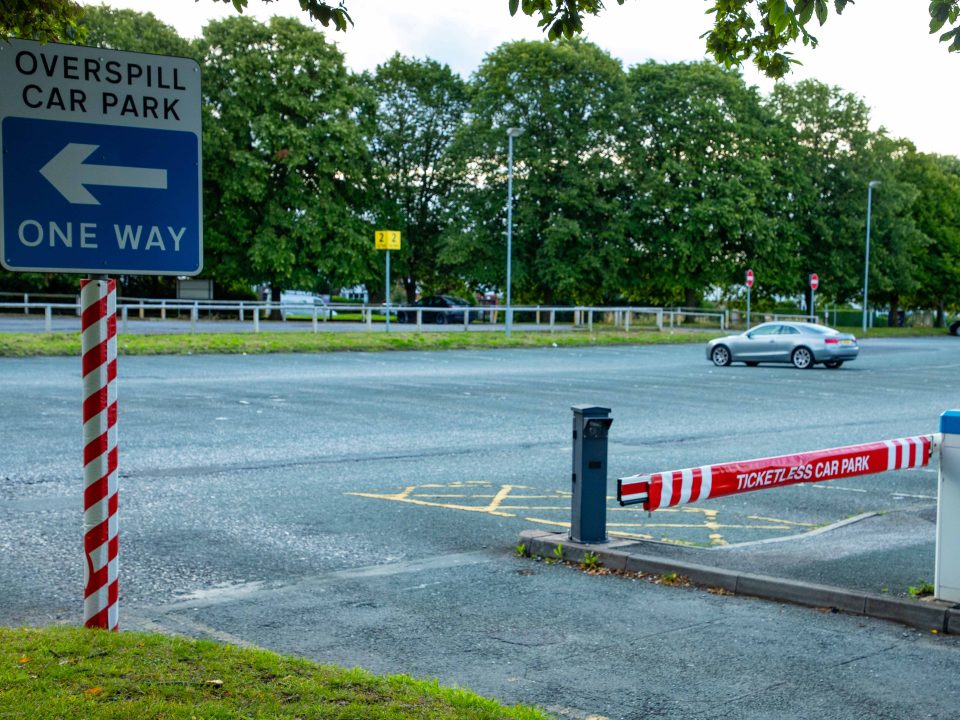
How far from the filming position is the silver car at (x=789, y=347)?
97.6ft

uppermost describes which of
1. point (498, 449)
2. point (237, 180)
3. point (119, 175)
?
point (237, 180)

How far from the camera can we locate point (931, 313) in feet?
282

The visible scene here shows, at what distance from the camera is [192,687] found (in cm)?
438

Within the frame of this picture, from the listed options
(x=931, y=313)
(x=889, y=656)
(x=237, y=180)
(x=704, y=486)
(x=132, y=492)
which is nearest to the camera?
(x=889, y=656)

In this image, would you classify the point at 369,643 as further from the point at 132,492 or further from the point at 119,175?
the point at 132,492

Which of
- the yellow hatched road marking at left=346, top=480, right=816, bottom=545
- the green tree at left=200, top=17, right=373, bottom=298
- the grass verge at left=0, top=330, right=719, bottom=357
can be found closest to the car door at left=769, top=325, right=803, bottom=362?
the grass verge at left=0, top=330, right=719, bottom=357

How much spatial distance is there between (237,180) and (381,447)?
39.0 metres

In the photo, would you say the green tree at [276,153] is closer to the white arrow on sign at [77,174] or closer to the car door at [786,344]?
the car door at [786,344]

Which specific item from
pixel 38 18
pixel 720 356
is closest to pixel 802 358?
pixel 720 356

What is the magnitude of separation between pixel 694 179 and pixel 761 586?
52.8 m

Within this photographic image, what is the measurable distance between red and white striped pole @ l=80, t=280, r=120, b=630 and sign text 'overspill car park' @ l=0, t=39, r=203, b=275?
8.7 inches

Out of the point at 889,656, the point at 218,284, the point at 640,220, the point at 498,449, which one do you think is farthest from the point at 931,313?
the point at 889,656

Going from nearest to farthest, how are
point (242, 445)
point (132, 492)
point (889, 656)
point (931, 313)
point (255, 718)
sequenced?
point (255, 718), point (889, 656), point (132, 492), point (242, 445), point (931, 313)

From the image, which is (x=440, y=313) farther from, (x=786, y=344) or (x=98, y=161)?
(x=98, y=161)
